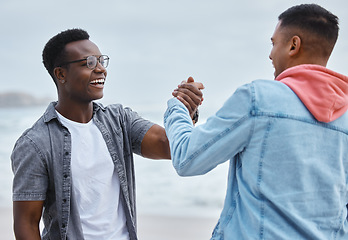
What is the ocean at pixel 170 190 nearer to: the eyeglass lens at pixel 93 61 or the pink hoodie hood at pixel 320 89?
the eyeglass lens at pixel 93 61

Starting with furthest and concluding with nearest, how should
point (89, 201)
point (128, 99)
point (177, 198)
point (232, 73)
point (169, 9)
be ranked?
point (169, 9) → point (128, 99) → point (232, 73) → point (177, 198) → point (89, 201)

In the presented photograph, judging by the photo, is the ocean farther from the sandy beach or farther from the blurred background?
the blurred background

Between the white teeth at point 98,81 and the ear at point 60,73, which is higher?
the ear at point 60,73

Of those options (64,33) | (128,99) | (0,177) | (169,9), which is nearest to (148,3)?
(169,9)

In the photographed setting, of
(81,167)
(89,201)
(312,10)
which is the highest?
(312,10)

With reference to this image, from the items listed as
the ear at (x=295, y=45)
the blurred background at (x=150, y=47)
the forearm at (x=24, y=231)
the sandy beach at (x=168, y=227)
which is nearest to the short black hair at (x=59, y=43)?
the forearm at (x=24, y=231)

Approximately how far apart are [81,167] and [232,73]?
14.2 metres

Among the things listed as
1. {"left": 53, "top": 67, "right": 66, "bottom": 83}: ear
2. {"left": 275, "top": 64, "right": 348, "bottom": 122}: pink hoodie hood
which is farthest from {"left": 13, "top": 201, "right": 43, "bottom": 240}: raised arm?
{"left": 275, "top": 64, "right": 348, "bottom": 122}: pink hoodie hood

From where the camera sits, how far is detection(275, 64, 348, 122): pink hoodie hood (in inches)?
44.7

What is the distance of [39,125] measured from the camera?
1.63m

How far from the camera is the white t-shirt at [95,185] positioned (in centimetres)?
161

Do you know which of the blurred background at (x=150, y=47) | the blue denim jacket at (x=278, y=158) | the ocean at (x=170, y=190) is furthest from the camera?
the blurred background at (x=150, y=47)

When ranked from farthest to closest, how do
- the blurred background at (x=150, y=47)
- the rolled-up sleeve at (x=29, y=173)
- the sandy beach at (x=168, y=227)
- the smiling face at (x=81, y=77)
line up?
the blurred background at (x=150, y=47), the sandy beach at (x=168, y=227), the smiling face at (x=81, y=77), the rolled-up sleeve at (x=29, y=173)

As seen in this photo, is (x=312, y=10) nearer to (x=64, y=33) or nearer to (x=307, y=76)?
(x=307, y=76)
